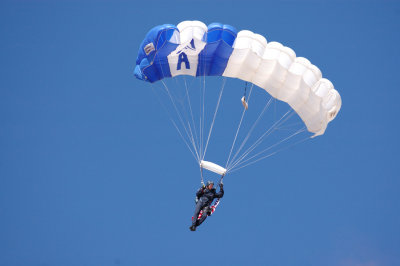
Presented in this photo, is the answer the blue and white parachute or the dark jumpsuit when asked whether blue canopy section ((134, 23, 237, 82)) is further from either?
the dark jumpsuit

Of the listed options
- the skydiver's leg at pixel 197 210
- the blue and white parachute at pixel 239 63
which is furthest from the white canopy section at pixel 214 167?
the skydiver's leg at pixel 197 210

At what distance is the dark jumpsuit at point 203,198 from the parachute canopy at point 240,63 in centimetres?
→ 350

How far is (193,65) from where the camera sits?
71.8 feet

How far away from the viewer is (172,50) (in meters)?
21.1

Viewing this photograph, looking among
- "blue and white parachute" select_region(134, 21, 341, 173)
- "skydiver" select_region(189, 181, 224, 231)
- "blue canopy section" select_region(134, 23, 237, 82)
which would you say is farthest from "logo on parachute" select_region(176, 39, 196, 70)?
"skydiver" select_region(189, 181, 224, 231)

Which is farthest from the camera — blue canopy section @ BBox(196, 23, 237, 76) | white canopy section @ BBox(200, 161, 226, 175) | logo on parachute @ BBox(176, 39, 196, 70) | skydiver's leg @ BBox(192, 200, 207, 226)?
white canopy section @ BBox(200, 161, 226, 175)

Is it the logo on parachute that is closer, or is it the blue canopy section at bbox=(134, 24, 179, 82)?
the blue canopy section at bbox=(134, 24, 179, 82)

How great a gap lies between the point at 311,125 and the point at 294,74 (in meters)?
1.87

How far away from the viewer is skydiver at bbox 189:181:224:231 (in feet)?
68.2

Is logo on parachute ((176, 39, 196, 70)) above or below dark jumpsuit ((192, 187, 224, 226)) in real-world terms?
above

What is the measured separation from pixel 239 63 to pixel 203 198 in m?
4.10

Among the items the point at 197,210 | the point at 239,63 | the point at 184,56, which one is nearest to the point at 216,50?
the point at 239,63

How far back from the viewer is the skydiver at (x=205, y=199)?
20.8 m

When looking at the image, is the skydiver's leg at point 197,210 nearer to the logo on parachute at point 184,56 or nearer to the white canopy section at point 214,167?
the white canopy section at point 214,167
